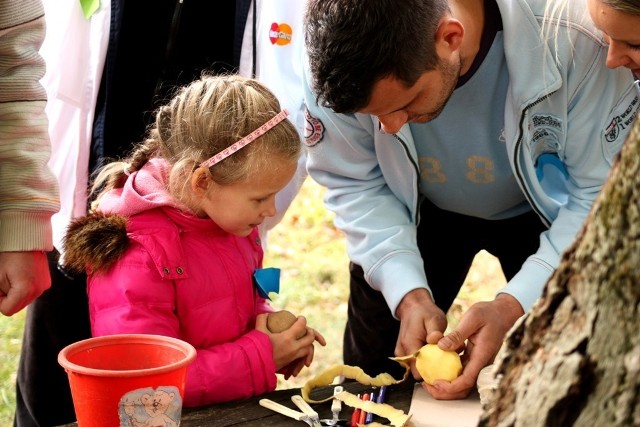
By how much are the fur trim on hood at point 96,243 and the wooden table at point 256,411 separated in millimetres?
389

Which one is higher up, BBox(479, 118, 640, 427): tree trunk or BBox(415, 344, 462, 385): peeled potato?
BBox(479, 118, 640, 427): tree trunk

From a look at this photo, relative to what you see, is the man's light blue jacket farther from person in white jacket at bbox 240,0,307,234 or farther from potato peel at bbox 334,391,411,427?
potato peel at bbox 334,391,411,427

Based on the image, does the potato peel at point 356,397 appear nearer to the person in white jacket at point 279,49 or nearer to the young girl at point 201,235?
the young girl at point 201,235

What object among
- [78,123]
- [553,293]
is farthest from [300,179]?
[553,293]

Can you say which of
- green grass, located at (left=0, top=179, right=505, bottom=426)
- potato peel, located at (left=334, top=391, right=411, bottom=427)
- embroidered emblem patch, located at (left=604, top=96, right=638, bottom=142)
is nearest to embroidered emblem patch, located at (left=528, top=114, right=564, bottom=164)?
embroidered emblem patch, located at (left=604, top=96, right=638, bottom=142)

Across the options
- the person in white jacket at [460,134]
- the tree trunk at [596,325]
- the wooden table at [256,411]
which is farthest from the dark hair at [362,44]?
the tree trunk at [596,325]

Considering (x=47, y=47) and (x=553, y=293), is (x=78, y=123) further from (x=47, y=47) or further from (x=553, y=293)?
(x=553, y=293)

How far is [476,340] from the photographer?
217 cm

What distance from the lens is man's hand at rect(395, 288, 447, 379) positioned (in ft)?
7.32

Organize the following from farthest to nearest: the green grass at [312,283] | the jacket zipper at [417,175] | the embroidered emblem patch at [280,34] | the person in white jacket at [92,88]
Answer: the green grass at [312,283] < the embroidered emblem patch at [280,34] < the person in white jacket at [92,88] < the jacket zipper at [417,175]

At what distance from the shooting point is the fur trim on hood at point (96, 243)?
2.04m

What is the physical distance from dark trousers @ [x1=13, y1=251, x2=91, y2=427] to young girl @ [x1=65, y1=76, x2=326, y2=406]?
41 centimetres

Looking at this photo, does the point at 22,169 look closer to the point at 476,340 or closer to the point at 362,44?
the point at 362,44

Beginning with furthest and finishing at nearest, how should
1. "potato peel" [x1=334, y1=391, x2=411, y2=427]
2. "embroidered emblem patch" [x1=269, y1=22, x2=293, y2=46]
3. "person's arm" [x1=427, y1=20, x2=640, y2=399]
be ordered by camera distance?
1. "embroidered emblem patch" [x1=269, y1=22, x2=293, y2=46]
2. "person's arm" [x1=427, y1=20, x2=640, y2=399]
3. "potato peel" [x1=334, y1=391, x2=411, y2=427]
